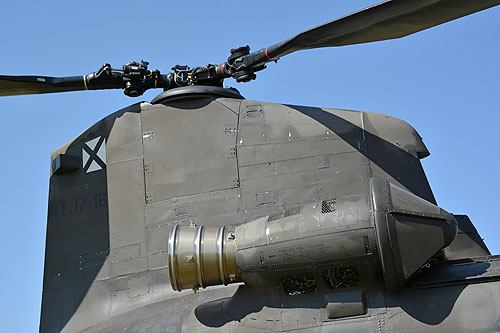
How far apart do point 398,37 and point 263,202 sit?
2442 mm

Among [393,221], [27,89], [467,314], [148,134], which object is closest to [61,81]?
[27,89]

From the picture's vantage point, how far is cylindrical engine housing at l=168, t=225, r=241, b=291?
7.71m

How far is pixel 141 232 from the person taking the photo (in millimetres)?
9281

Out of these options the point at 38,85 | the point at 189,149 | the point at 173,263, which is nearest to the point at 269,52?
the point at 189,149

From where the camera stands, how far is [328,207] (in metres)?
7.49

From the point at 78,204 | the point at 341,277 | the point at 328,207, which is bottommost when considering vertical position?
the point at 341,277

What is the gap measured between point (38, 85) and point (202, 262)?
158 inches

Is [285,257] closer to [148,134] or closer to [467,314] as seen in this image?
[467,314]

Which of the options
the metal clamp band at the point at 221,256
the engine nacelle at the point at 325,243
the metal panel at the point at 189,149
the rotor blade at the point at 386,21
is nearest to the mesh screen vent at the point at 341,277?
the engine nacelle at the point at 325,243

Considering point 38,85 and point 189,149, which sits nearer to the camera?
point 189,149

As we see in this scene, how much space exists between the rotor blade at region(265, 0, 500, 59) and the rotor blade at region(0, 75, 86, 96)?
3189 millimetres

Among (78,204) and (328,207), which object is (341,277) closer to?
(328,207)

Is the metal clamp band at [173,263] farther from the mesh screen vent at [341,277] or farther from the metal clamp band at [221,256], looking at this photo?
the mesh screen vent at [341,277]

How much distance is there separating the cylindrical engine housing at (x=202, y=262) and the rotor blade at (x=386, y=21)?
2427mm
